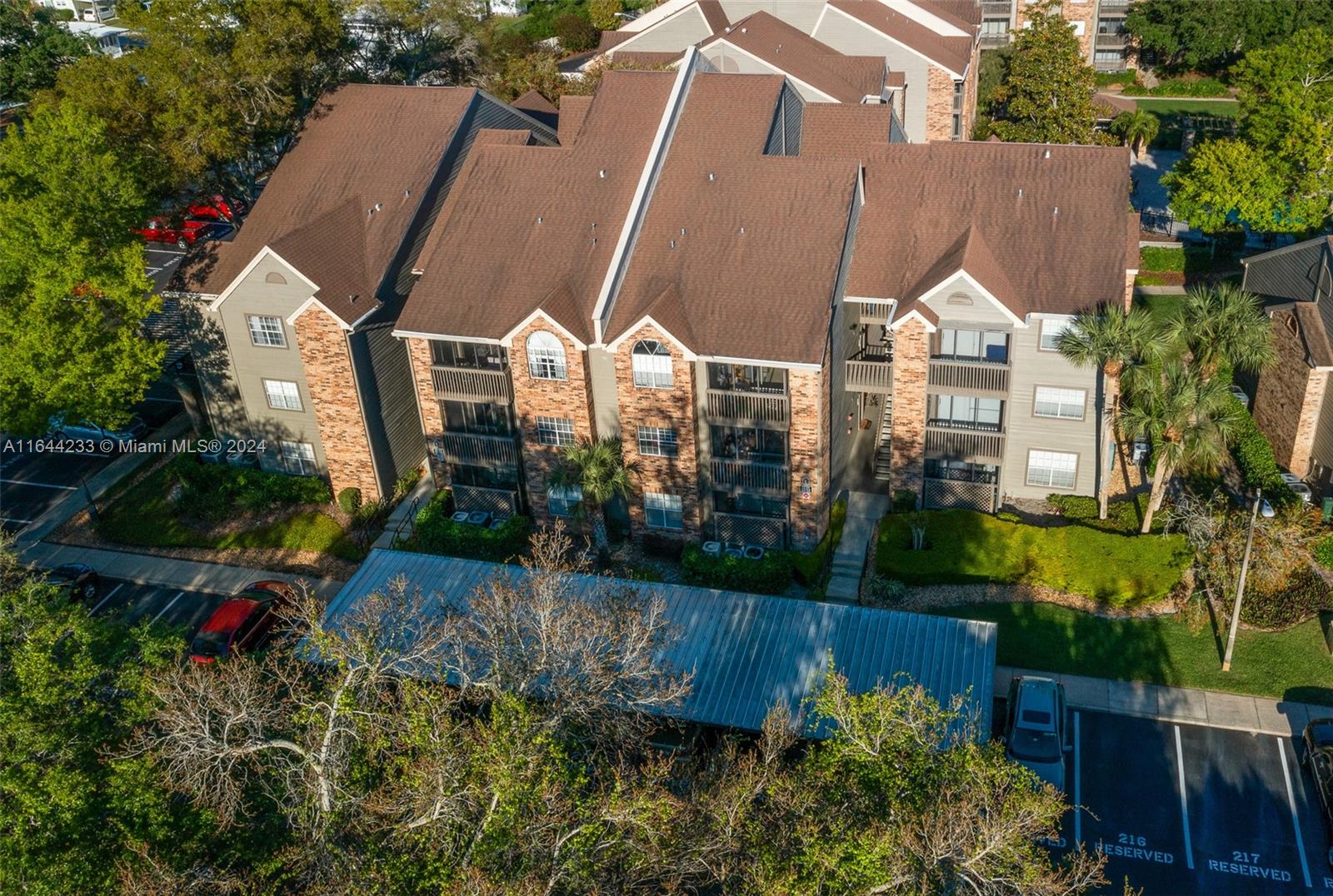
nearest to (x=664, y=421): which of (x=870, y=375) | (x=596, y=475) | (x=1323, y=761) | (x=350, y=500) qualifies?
(x=596, y=475)

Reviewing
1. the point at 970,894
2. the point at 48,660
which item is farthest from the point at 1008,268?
the point at 48,660

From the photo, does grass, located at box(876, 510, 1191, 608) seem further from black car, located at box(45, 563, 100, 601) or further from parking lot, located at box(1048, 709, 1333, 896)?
black car, located at box(45, 563, 100, 601)

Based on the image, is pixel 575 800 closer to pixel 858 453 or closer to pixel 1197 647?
pixel 1197 647

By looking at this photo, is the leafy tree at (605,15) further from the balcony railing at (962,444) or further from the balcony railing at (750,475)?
the balcony railing at (962,444)

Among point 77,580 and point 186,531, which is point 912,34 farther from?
point 77,580

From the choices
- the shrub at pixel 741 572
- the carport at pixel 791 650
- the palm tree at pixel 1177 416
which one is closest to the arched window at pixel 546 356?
the carport at pixel 791 650
